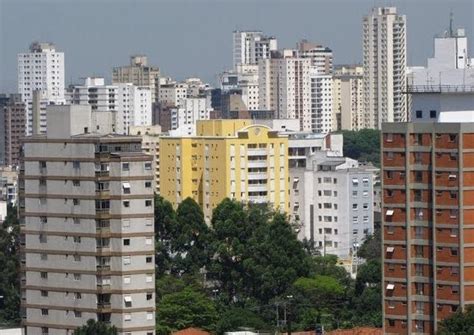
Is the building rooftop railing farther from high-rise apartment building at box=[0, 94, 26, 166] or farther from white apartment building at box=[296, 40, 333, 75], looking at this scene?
white apartment building at box=[296, 40, 333, 75]

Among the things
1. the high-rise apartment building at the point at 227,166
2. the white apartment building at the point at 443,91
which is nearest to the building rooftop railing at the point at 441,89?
the white apartment building at the point at 443,91

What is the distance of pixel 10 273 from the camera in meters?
42.9

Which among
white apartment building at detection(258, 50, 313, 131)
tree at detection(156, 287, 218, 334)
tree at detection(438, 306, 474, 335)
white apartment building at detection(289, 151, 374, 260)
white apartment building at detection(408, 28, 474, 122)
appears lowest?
tree at detection(156, 287, 218, 334)

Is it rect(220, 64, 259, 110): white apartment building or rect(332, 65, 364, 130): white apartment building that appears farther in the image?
rect(220, 64, 259, 110): white apartment building

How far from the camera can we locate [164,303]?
133ft

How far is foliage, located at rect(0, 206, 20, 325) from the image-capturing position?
41906mm

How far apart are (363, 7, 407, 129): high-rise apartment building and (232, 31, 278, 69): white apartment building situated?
18741 mm

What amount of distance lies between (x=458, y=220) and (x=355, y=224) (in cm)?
2804

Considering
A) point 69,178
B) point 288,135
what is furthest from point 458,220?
point 288,135

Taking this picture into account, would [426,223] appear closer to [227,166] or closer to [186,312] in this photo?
[186,312]

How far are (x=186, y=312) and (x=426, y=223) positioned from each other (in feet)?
28.2

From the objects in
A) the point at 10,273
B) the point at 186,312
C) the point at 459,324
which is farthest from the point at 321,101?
the point at 459,324

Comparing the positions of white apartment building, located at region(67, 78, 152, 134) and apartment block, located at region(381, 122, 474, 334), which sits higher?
white apartment building, located at region(67, 78, 152, 134)

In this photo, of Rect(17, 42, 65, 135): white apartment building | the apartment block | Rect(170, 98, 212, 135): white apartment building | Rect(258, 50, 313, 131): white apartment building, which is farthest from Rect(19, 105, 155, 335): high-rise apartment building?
Rect(17, 42, 65, 135): white apartment building
